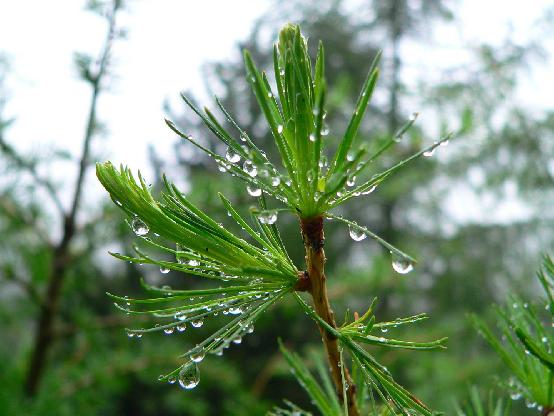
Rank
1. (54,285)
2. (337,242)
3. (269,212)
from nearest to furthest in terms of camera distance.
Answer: (269,212) < (54,285) < (337,242)

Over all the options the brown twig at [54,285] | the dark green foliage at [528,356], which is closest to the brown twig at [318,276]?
the dark green foliage at [528,356]

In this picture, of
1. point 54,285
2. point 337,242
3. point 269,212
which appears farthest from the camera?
point 337,242

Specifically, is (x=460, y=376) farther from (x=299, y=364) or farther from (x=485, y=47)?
(x=299, y=364)

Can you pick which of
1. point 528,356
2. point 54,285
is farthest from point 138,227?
point 54,285

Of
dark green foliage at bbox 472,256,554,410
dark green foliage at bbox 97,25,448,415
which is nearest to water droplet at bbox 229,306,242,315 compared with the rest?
dark green foliage at bbox 97,25,448,415

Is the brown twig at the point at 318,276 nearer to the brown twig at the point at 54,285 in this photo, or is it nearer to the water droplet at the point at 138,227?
the water droplet at the point at 138,227

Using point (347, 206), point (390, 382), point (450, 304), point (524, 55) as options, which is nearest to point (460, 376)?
point (524, 55)

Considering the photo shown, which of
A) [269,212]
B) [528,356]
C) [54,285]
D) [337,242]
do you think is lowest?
[528,356]

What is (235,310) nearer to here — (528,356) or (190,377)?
(190,377)

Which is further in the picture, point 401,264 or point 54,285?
point 54,285

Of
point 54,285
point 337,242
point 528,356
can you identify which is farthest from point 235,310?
point 337,242

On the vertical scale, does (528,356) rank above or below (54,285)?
below
